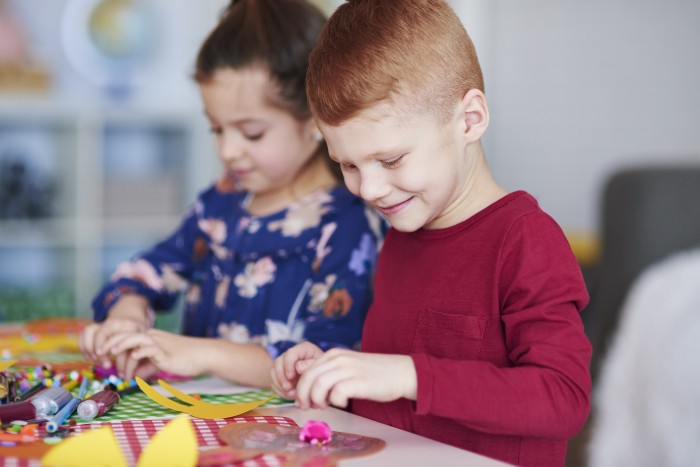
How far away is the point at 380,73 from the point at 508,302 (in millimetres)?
270

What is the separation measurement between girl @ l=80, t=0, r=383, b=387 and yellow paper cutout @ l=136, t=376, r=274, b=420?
201 millimetres

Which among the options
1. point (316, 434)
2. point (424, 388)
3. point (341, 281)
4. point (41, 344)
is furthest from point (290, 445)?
point (41, 344)

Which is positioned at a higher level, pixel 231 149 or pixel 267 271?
pixel 231 149

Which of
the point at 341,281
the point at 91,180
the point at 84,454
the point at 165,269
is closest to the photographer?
the point at 84,454

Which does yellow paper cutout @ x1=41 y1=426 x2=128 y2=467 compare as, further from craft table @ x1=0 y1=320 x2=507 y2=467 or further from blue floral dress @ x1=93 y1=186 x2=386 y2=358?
blue floral dress @ x1=93 y1=186 x2=386 y2=358

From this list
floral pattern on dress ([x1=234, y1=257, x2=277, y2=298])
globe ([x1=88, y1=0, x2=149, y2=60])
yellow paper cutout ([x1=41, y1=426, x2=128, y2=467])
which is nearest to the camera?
yellow paper cutout ([x1=41, y1=426, x2=128, y2=467])

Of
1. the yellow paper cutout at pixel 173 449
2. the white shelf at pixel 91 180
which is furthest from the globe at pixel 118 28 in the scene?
the yellow paper cutout at pixel 173 449

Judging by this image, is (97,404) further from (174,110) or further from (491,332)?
(174,110)

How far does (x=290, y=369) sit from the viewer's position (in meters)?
0.98

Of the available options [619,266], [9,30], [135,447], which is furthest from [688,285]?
[9,30]

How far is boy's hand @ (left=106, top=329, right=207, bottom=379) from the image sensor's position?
1.12 metres

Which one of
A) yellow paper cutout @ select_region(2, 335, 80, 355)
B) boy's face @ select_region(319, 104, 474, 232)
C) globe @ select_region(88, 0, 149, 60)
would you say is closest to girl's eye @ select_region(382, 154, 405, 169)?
boy's face @ select_region(319, 104, 474, 232)

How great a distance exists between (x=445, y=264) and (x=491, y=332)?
0.36 feet

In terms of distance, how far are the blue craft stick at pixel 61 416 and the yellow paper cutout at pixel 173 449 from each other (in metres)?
0.14
